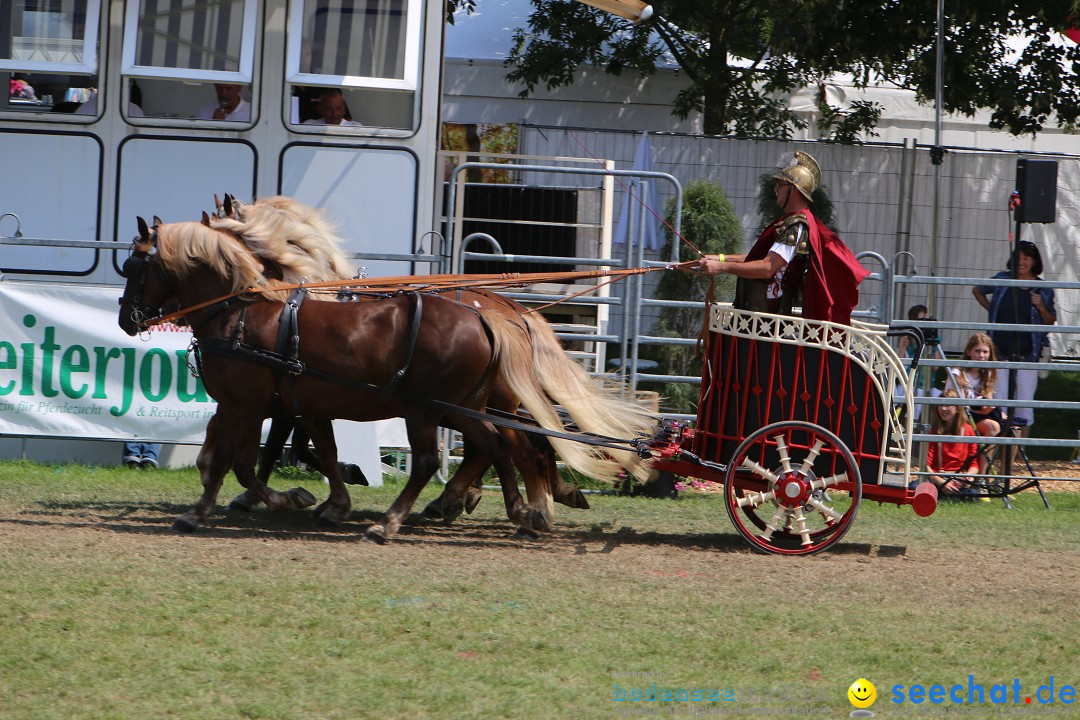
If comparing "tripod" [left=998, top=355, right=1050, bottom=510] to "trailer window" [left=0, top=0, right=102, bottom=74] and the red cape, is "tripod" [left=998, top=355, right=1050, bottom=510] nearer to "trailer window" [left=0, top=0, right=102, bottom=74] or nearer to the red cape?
the red cape

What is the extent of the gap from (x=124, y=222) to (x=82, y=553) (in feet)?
13.3

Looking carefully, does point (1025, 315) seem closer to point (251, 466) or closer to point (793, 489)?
point (793, 489)

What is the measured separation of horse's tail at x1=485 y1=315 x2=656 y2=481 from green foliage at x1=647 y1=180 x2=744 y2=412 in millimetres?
4502

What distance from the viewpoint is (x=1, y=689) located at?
14.7 ft

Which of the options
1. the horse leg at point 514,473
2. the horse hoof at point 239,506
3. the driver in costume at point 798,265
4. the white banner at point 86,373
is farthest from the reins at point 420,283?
the white banner at point 86,373

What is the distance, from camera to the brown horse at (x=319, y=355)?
7.34 meters

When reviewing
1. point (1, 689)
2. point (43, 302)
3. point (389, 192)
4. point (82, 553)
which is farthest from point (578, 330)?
point (1, 689)

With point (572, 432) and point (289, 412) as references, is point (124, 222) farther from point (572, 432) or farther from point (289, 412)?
point (572, 432)

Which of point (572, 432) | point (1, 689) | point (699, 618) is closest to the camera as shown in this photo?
point (1, 689)

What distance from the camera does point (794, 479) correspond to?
698cm

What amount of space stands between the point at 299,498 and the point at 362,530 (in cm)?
46

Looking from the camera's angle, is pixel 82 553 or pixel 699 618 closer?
pixel 699 618

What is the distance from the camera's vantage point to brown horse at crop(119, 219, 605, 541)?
24.1 feet

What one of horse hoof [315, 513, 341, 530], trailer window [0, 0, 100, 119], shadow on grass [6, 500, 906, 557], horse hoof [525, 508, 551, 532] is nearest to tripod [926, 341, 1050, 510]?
shadow on grass [6, 500, 906, 557]
